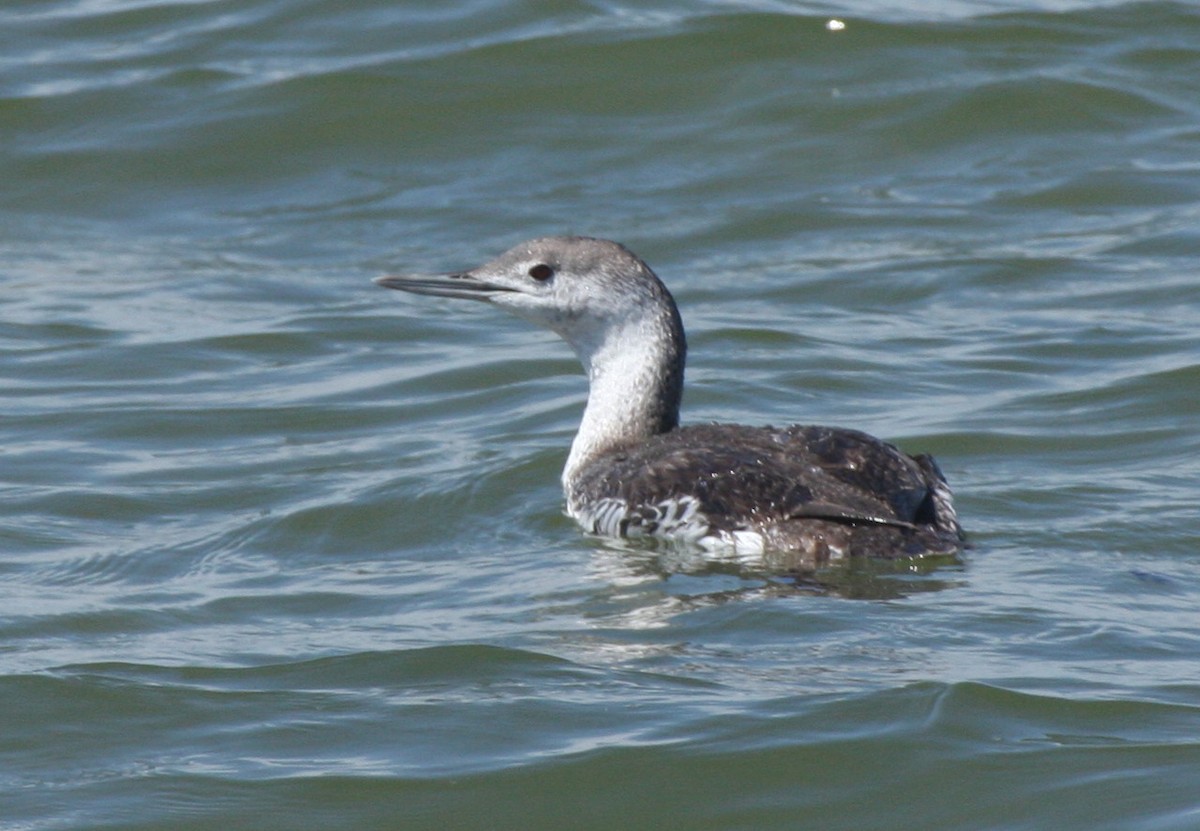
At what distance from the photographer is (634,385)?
8.79 m

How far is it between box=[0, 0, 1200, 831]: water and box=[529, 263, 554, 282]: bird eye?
2.86ft

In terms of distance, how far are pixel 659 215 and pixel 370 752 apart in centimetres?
824

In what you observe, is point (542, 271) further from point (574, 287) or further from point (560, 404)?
point (560, 404)

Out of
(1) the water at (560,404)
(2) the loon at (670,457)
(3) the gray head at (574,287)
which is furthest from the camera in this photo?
(3) the gray head at (574,287)

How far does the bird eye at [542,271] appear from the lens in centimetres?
876

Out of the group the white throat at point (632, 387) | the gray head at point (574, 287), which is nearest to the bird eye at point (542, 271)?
the gray head at point (574, 287)

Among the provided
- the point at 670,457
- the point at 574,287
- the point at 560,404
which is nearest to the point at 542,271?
the point at 574,287

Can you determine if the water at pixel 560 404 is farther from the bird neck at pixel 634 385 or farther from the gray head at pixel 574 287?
the gray head at pixel 574 287

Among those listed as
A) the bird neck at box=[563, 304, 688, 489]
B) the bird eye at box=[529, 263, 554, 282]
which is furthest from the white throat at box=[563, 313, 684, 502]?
the bird eye at box=[529, 263, 554, 282]

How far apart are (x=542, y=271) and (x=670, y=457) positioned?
1196 millimetres

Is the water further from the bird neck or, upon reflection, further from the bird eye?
the bird eye

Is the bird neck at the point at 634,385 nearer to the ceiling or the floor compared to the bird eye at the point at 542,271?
nearer to the floor

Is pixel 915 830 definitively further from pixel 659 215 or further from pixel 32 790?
pixel 659 215

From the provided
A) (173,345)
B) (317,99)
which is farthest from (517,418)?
(317,99)
